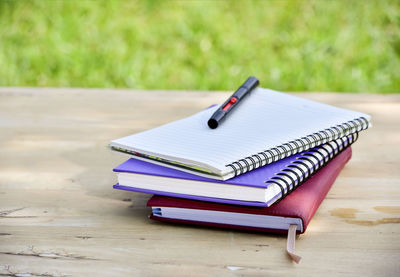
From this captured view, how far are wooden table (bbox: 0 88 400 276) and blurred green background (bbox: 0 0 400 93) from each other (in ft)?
3.45

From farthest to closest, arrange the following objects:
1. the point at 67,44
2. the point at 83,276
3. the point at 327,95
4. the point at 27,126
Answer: the point at 67,44
the point at 327,95
the point at 27,126
the point at 83,276

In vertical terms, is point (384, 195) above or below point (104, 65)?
above

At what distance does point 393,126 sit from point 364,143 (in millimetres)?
117

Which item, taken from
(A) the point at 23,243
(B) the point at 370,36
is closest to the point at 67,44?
(B) the point at 370,36

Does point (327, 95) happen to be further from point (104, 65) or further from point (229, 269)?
point (104, 65)

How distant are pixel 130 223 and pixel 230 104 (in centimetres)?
27

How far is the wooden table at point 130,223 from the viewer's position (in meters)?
0.66

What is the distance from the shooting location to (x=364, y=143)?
3.54 feet

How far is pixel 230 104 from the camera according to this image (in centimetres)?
92

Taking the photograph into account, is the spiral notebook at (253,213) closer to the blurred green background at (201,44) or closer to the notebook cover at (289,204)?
the notebook cover at (289,204)

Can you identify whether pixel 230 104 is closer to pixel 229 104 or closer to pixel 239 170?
pixel 229 104

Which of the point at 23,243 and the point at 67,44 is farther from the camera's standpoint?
the point at 67,44

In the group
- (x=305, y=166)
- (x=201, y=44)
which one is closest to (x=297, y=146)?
(x=305, y=166)

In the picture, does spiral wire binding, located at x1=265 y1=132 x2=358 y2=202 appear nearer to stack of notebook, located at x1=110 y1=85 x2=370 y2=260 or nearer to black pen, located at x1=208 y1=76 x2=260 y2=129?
stack of notebook, located at x1=110 y1=85 x2=370 y2=260
